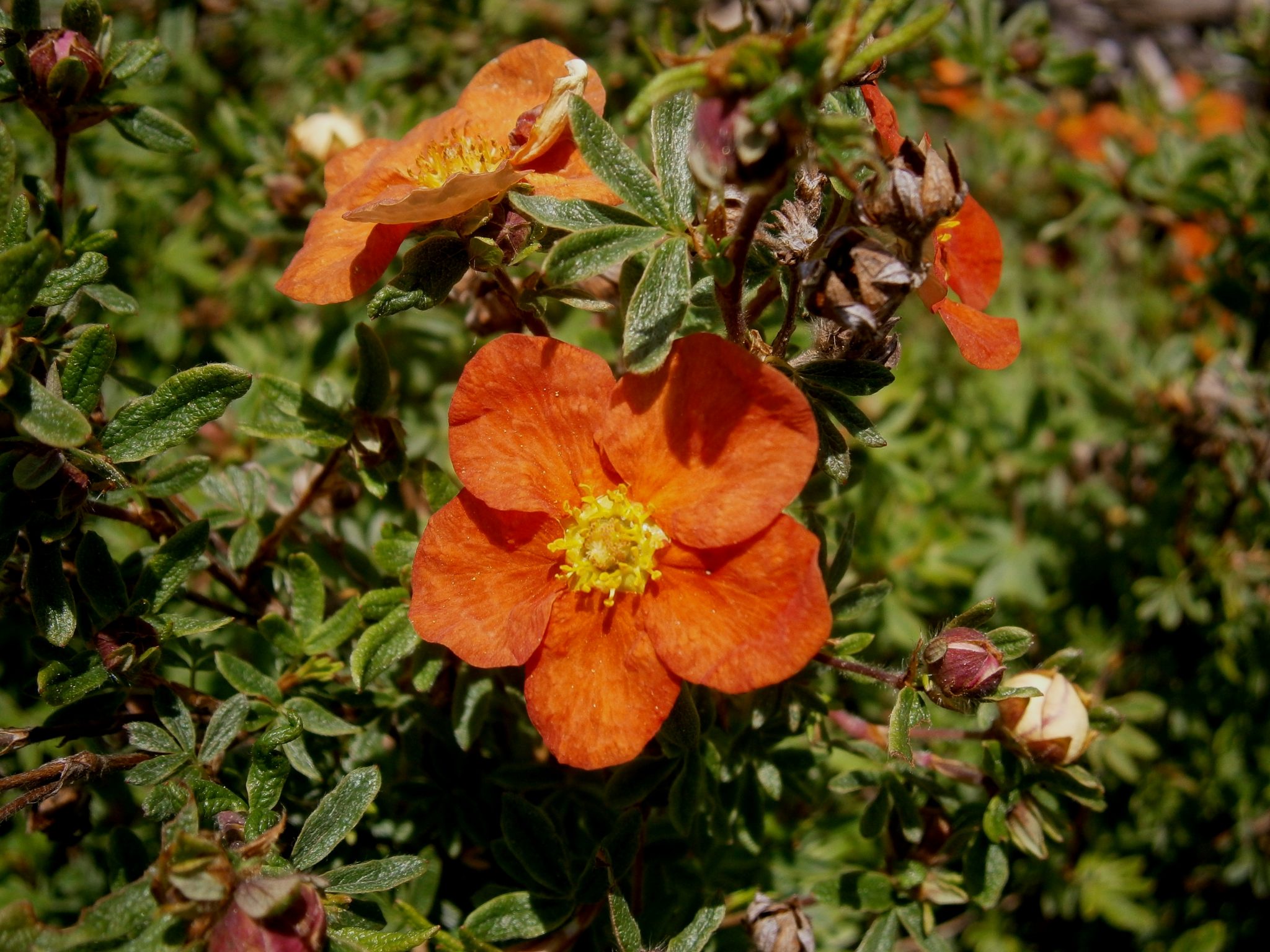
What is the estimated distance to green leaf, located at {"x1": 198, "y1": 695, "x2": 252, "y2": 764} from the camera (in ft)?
5.98

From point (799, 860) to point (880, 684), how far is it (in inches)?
39.6

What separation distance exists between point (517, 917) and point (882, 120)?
1.72 meters

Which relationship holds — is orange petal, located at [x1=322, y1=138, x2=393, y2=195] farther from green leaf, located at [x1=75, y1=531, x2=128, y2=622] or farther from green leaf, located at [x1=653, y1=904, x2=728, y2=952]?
green leaf, located at [x1=653, y1=904, x2=728, y2=952]

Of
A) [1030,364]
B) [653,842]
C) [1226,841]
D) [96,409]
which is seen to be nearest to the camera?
[96,409]

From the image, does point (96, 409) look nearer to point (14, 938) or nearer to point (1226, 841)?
point (14, 938)

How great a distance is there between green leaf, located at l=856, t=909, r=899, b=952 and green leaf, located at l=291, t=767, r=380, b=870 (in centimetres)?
115

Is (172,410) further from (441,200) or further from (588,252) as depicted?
(588,252)

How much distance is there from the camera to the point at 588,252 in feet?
5.23

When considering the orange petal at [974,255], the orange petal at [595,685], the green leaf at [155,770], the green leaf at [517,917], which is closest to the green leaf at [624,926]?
the green leaf at [517,917]

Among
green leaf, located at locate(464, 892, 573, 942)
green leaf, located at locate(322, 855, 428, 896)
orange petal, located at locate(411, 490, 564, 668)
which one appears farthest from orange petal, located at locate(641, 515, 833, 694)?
green leaf, located at locate(464, 892, 573, 942)

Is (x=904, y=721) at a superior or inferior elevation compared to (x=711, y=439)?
inferior

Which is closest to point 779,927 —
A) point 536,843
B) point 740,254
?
point 536,843

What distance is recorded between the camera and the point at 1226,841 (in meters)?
3.41

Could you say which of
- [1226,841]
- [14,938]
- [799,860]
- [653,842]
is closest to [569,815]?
[653,842]
